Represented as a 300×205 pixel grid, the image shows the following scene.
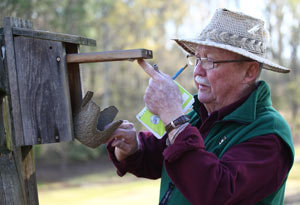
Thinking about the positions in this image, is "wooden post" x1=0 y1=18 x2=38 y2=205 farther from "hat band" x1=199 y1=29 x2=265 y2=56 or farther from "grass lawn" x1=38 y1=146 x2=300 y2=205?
"grass lawn" x1=38 y1=146 x2=300 y2=205

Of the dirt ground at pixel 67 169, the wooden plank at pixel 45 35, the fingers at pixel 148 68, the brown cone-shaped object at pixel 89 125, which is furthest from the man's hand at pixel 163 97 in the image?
the dirt ground at pixel 67 169

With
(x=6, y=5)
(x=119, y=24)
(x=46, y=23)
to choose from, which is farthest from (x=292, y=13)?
(x=6, y=5)

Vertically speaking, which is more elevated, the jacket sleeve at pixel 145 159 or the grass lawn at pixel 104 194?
→ the jacket sleeve at pixel 145 159

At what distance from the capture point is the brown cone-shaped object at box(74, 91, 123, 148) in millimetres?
1885

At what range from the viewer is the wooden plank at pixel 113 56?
1773 millimetres

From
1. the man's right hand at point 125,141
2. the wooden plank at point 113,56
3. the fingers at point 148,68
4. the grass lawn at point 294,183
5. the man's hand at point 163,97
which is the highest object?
the wooden plank at point 113,56

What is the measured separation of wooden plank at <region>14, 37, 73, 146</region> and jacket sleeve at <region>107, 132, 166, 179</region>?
0.47 m

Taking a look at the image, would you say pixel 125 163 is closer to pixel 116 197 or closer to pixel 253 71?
pixel 253 71

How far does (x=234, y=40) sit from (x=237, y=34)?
0.16 feet

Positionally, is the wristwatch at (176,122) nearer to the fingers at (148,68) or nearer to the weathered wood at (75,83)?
the fingers at (148,68)

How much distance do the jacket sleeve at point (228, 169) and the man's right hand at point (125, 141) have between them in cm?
46

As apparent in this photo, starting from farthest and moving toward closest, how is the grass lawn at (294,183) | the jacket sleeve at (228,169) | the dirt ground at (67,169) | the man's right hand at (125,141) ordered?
the dirt ground at (67,169)
the grass lawn at (294,183)
the man's right hand at (125,141)
the jacket sleeve at (228,169)

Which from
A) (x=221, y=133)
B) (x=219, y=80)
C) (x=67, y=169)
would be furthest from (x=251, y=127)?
(x=67, y=169)

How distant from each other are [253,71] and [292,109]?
23029 millimetres
